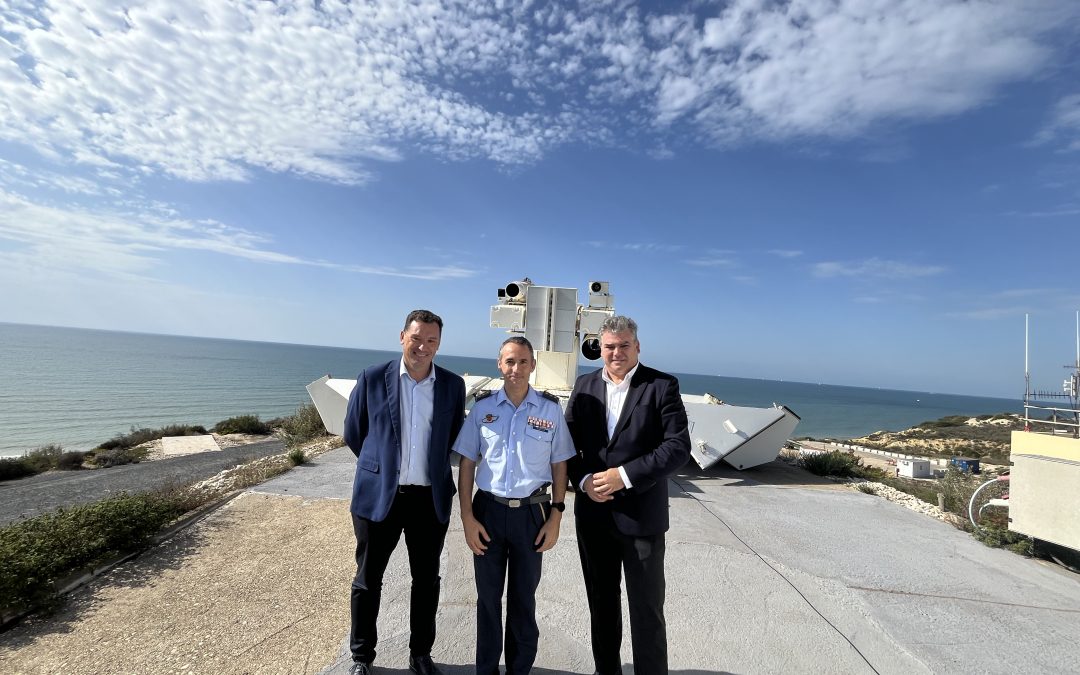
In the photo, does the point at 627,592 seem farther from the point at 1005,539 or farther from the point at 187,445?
the point at 187,445

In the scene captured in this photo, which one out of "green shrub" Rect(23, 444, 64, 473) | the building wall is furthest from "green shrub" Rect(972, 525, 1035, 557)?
"green shrub" Rect(23, 444, 64, 473)

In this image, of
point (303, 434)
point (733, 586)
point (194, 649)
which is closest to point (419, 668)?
point (194, 649)

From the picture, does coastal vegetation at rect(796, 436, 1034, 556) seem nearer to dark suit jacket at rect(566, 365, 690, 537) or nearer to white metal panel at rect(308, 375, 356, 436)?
dark suit jacket at rect(566, 365, 690, 537)

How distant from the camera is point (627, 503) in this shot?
2.49 m

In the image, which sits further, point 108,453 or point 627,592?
point 108,453

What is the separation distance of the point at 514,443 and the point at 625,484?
590mm

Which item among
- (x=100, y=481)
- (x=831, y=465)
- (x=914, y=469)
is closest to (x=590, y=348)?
(x=831, y=465)

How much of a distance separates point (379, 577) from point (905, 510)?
24.3 feet

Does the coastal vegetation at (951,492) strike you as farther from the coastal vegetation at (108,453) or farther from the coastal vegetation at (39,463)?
the coastal vegetation at (39,463)

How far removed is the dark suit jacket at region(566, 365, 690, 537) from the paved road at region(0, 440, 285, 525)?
683 centimetres

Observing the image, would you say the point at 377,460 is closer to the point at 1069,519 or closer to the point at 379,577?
the point at 379,577

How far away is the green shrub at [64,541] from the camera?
3.23m

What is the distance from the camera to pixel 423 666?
2.65 m

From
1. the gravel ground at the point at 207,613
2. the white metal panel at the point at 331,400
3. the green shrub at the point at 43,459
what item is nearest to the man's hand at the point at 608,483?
the gravel ground at the point at 207,613
